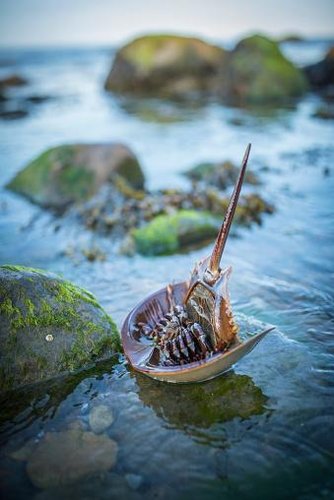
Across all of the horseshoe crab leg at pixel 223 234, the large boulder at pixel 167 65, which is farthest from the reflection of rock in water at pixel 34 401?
the large boulder at pixel 167 65

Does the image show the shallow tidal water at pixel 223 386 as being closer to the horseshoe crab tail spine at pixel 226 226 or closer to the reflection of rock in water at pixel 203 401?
the reflection of rock in water at pixel 203 401

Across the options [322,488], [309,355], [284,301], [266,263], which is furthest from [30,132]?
[322,488]

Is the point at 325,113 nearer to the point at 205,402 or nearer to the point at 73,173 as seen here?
the point at 73,173

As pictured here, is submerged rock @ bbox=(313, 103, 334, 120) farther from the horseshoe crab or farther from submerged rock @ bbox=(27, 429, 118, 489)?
submerged rock @ bbox=(27, 429, 118, 489)

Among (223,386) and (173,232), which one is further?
(173,232)

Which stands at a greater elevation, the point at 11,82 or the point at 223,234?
the point at 11,82

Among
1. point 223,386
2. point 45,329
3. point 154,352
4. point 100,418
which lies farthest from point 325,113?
point 100,418
